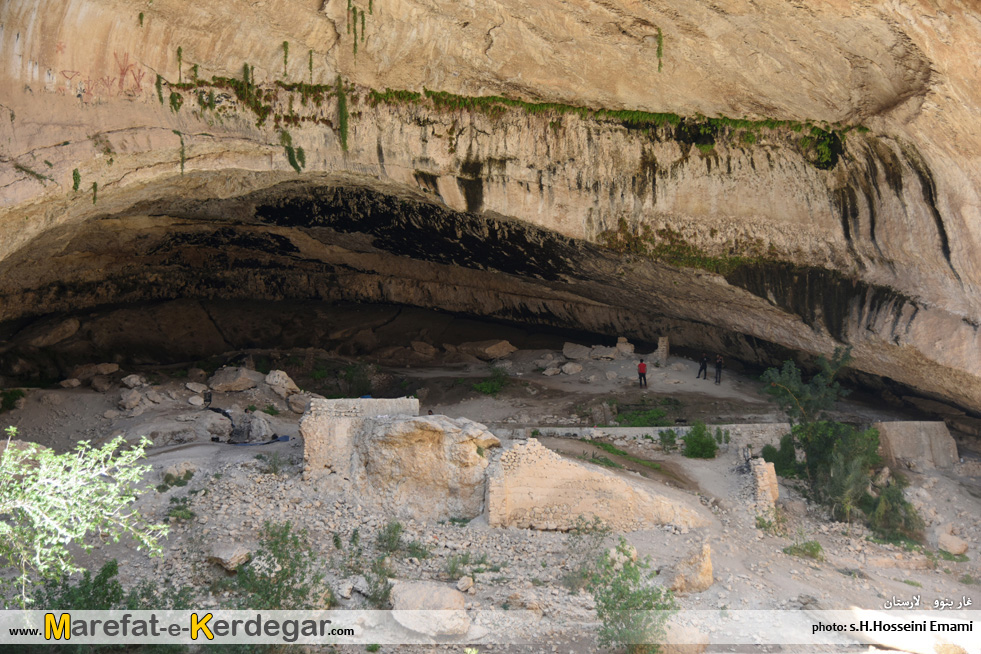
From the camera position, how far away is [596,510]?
10.2 meters

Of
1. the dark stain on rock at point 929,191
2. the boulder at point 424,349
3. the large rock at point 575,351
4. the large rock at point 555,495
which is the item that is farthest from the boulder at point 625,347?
the large rock at point 555,495

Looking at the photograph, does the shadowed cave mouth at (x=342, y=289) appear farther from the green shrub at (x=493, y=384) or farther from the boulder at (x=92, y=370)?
the green shrub at (x=493, y=384)

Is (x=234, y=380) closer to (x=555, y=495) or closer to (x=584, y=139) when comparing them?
(x=555, y=495)

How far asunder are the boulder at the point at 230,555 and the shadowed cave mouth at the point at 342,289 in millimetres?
7217

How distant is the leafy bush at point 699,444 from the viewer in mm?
12961

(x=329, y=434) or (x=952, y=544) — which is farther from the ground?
(x=329, y=434)

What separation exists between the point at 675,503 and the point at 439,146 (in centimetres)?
670

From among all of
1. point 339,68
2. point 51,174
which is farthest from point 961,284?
point 51,174

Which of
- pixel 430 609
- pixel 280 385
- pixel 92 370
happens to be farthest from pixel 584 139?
pixel 92 370

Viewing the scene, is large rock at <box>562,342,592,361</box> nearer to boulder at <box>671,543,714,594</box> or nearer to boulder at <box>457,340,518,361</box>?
boulder at <box>457,340,518,361</box>

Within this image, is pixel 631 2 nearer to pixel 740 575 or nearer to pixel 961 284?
pixel 961 284

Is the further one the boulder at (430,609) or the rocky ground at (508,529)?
the rocky ground at (508,529)

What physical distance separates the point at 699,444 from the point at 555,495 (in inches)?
154

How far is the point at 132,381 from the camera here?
50.5ft
